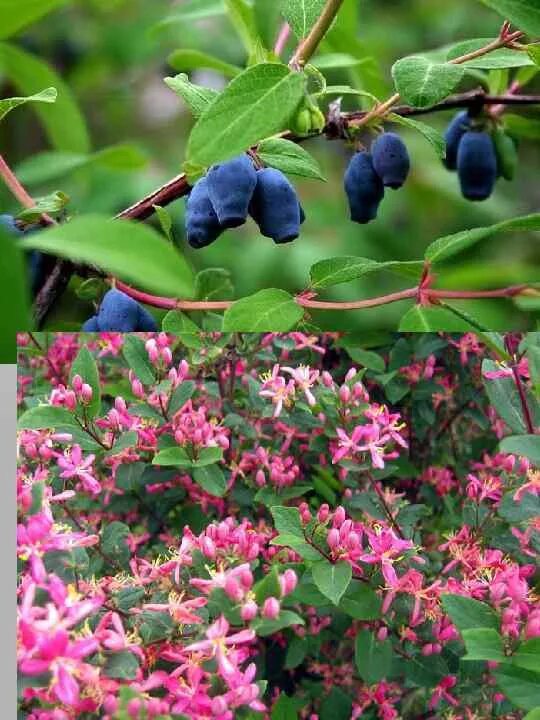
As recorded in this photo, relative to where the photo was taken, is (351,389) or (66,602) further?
(351,389)

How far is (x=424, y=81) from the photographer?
71 centimetres

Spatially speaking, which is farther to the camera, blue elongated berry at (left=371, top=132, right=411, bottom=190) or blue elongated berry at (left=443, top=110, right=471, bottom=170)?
blue elongated berry at (left=443, top=110, right=471, bottom=170)

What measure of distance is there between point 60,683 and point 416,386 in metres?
0.37

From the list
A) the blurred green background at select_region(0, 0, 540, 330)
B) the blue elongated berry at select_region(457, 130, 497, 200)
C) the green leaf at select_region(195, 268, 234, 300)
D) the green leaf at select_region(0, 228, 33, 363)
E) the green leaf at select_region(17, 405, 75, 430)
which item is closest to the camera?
the green leaf at select_region(0, 228, 33, 363)

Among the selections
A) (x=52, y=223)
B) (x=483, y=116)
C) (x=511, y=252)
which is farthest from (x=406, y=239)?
(x=52, y=223)

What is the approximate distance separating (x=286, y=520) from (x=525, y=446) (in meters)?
0.15

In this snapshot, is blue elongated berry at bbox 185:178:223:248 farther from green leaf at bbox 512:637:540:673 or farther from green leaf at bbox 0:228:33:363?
green leaf at bbox 512:637:540:673

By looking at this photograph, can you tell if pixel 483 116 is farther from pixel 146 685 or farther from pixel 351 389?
pixel 146 685

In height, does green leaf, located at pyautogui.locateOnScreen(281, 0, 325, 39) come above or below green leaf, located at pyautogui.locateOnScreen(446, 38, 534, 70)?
above

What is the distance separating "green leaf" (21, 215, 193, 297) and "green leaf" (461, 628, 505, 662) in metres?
0.28

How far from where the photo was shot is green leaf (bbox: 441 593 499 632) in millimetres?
682

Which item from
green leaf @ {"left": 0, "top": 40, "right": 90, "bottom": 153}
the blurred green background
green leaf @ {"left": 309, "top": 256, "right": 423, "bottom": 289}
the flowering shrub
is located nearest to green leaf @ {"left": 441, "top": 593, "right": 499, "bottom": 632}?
the flowering shrub

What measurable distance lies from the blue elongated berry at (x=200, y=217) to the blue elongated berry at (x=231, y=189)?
1 cm

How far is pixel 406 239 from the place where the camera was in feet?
6.51
